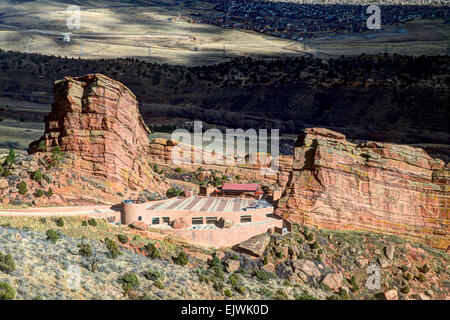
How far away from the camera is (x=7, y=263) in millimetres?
30719

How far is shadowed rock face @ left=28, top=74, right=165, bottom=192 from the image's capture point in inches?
1785

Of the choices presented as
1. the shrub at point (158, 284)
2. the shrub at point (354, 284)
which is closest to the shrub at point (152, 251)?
the shrub at point (158, 284)

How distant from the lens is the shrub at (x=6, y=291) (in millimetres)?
27997

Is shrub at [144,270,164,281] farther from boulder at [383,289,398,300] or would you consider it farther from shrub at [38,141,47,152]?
shrub at [38,141,47,152]

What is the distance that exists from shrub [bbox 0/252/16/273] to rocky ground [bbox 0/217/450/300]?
0.14 meters

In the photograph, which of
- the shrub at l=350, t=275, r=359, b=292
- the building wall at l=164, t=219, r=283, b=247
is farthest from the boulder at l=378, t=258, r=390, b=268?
the building wall at l=164, t=219, r=283, b=247

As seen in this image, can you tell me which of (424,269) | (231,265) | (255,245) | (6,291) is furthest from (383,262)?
(6,291)

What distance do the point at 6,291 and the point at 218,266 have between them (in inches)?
545

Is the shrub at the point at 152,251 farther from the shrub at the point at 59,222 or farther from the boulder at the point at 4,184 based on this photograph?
the boulder at the point at 4,184

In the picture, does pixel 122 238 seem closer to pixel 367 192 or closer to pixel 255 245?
pixel 255 245

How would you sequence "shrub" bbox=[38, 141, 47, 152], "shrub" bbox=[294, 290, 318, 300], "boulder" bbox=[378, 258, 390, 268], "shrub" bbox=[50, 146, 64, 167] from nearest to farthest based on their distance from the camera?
"shrub" bbox=[294, 290, 318, 300] → "boulder" bbox=[378, 258, 390, 268] → "shrub" bbox=[50, 146, 64, 167] → "shrub" bbox=[38, 141, 47, 152]

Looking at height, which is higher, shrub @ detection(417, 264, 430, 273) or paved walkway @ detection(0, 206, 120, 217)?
paved walkway @ detection(0, 206, 120, 217)

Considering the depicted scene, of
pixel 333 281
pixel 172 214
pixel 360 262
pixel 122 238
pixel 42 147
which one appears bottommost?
pixel 333 281

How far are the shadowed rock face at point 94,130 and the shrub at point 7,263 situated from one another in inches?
551
